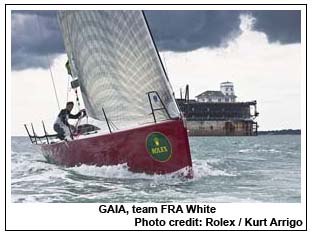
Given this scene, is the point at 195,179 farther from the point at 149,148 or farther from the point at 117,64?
the point at 117,64

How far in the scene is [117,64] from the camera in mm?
8719

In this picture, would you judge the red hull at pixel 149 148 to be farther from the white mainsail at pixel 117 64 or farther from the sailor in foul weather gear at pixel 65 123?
the sailor in foul weather gear at pixel 65 123

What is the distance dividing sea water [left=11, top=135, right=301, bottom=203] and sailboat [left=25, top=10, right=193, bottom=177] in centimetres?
12

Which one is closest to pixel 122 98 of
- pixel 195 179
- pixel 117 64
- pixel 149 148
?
pixel 117 64

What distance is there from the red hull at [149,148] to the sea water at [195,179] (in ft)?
0.28

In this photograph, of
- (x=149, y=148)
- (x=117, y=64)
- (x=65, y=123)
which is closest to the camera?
(x=149, y=148)

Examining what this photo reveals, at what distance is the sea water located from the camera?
832 centimetres

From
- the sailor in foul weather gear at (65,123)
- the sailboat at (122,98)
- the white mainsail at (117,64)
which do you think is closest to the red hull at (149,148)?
the sailboat at (122,98)

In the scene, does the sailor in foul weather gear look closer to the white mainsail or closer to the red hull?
the white mainsail

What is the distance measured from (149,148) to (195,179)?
573 millimetres

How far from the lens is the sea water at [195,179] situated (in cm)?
832
